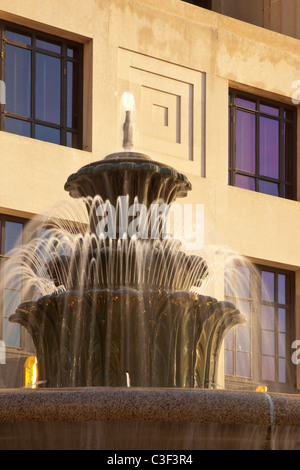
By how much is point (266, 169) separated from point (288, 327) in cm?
340

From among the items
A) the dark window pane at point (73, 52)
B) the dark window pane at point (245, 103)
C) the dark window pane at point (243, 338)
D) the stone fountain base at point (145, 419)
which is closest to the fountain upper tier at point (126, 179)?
the stone fountain base at point (145, 419)

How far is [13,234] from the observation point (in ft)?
68.5

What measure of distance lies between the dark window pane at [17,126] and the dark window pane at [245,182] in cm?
505

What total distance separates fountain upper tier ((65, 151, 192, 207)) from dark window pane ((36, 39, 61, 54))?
8622 millimetres

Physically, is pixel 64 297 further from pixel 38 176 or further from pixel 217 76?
pixel 217 76

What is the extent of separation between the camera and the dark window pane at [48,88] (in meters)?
22.0

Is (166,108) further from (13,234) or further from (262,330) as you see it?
(262,330)

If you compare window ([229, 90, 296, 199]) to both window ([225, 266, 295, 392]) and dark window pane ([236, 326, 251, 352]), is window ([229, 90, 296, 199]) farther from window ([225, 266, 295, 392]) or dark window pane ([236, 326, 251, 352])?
dark window pane ([236, 326, 251, 352])

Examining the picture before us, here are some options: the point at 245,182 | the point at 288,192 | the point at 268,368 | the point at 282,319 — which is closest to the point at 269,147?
the point at 288,192

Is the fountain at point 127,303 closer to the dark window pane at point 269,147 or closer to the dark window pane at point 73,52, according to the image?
the dark window pane at point 73,52

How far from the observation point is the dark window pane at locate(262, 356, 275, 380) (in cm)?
2397

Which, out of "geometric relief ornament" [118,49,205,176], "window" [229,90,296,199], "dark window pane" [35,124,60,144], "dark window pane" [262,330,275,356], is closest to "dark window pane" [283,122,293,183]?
"window" [229,90,296,199]

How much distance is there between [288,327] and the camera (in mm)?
24656

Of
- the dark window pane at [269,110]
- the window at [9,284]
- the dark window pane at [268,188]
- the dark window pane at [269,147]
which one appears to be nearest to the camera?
the window at [9,284]
